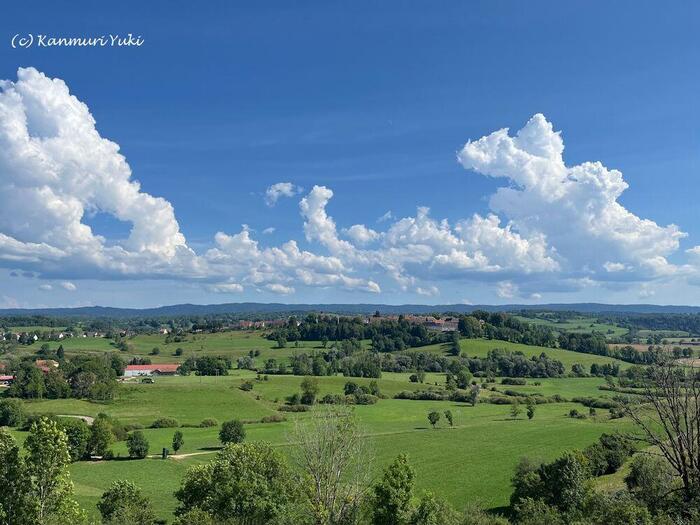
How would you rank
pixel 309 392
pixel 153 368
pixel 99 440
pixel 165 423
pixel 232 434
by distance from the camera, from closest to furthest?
pixel 99 440 < pixel 232 434 < pixel 165 423 < pixel 309 392 < pixel 153 368

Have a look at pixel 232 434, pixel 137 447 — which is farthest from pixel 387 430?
pixel 137 447

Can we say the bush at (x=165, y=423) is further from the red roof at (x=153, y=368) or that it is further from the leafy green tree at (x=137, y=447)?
the red roof at (x=153, y=368)

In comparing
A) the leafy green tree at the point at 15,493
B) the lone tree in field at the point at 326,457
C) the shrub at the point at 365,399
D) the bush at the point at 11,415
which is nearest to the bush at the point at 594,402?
the shrub at the point at 365,399

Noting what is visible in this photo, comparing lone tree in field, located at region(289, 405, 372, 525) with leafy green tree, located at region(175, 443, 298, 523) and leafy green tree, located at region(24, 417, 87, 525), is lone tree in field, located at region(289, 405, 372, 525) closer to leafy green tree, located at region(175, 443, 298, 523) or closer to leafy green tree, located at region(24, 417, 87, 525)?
leafy green tree, located at region(175, 443, 298, 523)

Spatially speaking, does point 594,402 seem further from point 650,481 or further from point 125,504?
point 125,504

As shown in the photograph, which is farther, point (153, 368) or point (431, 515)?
point (153, 368)

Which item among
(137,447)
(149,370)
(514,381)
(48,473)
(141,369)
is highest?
(48,473)
